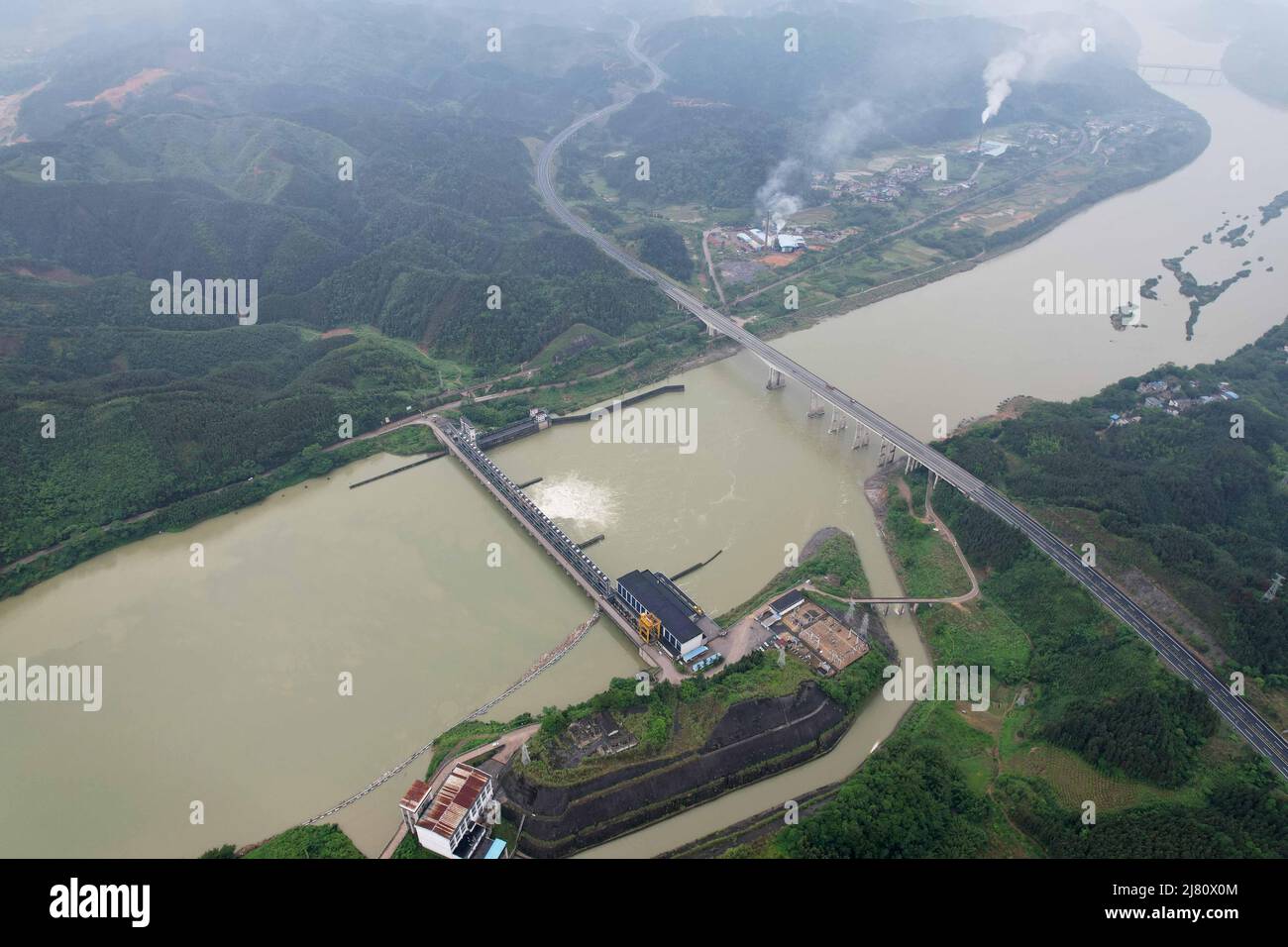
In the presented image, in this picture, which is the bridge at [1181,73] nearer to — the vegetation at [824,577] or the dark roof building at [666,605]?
the vegetation at [824,577]

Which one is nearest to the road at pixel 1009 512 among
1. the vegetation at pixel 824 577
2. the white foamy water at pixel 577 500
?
the vegetation at pixel 824 577

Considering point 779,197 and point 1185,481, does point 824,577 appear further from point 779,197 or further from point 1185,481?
point 779,197

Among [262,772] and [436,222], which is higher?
[436,222]

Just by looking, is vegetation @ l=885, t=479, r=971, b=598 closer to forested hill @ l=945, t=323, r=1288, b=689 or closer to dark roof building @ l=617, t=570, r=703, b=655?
forested hill @ l=945, t=323, r=1288, b=689

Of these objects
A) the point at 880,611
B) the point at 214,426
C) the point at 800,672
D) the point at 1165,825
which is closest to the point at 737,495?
the point at 880,611

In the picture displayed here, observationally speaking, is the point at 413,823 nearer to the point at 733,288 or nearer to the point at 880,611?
the point at 880,611

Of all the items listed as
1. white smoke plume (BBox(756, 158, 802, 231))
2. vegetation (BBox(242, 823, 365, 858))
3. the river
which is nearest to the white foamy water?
the river
